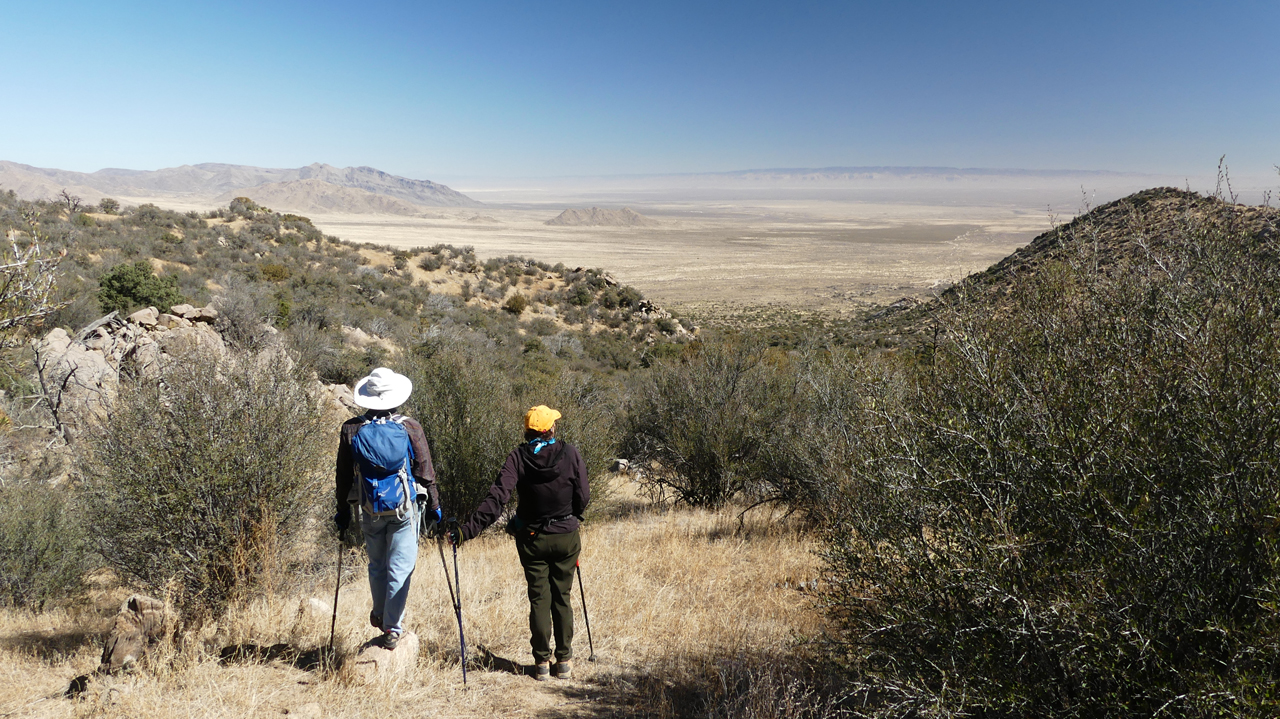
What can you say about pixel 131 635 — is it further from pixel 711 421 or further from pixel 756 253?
pixel 756 253

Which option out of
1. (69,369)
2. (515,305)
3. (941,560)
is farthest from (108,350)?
(515,305)

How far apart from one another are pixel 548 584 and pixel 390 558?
1.06 meters

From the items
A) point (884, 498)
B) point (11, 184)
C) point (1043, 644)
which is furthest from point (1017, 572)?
point (11, 184)

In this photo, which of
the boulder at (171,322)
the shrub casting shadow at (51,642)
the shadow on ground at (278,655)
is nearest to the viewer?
the shadow on ground at (278,655)

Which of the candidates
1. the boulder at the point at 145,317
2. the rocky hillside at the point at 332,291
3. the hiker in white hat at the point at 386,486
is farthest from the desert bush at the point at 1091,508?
the boulder at the point at 145,317

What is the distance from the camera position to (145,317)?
14.2 metres

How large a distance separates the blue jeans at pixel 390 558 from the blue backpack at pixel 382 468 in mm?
120

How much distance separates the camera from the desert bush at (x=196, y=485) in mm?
4746

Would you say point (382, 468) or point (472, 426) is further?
point (472, 426)

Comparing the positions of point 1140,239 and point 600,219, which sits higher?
point 600,219

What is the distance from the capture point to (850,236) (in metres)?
131

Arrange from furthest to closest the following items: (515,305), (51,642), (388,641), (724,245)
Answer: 1. (724,245)
2. (515,305)
3. (51,642)
4. (388,641)

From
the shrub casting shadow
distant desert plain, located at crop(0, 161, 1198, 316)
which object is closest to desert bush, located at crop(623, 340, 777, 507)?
distant desert plain, located at crop(0, 161, 1198, 316)

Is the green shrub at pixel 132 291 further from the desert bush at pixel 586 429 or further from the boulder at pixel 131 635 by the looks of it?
the boulder at pixel 131 635
